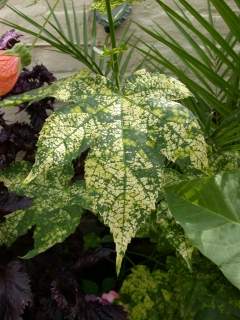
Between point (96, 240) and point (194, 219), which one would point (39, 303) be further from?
point (194, 219)

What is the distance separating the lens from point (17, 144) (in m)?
1.18

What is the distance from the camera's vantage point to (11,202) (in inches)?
34.1

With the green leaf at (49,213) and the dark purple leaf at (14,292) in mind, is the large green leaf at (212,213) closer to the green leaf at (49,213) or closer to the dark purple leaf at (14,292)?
the green leaf at (49,213)

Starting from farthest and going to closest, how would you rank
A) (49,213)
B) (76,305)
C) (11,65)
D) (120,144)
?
(76,305)
(49,213)
(11,65)
(120,144)

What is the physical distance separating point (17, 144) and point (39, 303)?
1.32 ft

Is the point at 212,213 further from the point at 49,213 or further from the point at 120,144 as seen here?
the point at 49,213

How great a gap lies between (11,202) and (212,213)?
0.45m

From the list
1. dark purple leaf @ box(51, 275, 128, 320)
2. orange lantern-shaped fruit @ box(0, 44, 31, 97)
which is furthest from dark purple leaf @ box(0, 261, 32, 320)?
orange lantern-shaped fruit @ box(0, 44, 31, 97)

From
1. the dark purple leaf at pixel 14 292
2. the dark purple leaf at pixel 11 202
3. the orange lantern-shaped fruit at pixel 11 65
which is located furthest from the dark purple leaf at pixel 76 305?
the orange lantern-shaped fruit at pixel 11 65

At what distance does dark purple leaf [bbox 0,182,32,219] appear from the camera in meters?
0.84

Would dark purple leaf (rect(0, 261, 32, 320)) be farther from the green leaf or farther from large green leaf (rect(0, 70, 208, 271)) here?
large green leaf (rect(0, 70, 208, 271))

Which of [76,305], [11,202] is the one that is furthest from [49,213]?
[76,305]

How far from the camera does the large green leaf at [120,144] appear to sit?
474 mm

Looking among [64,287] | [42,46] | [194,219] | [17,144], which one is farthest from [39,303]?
[42,46]
